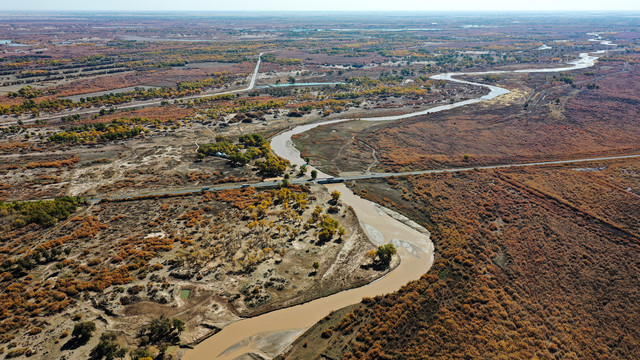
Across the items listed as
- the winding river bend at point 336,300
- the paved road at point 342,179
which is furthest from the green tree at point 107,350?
the paved road at point 342,179

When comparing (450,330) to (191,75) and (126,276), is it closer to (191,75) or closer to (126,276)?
(126,276)

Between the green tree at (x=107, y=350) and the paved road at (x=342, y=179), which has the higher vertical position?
the paved road at (x=342, y=179)

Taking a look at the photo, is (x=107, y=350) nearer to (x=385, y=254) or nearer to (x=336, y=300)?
(x=336, y=300)

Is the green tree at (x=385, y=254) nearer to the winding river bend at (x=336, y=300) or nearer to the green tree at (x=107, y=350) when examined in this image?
the winding river bend at (x=336, y=300)

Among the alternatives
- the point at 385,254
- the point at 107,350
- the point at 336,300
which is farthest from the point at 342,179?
the point at 107,350

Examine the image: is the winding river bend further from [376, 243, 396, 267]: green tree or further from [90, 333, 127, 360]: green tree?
[90, 333, 127, 360]: green tree

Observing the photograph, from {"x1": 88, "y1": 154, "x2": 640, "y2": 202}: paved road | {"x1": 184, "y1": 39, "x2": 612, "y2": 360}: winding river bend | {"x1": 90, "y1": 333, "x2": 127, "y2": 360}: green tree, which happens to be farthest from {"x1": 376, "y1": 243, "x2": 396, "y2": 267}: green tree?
{"x1": 90, "y1": 333, "x2": 127, "y2": 360}: green tree

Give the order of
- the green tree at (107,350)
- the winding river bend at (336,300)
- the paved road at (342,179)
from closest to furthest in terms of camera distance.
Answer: the green tree at (107,350) < the winding river bend at (336,300) < the paved road at (342,179)

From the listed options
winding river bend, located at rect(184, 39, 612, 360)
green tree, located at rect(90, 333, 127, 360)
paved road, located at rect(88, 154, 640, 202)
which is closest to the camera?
green tree, located at rect(90, 333, 127, 360)
